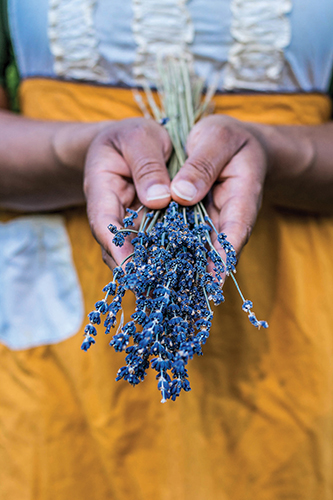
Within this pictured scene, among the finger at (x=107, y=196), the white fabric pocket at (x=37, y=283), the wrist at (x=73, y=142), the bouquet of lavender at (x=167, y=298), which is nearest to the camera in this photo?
the bouquet of lavender at (x=167, y=298)

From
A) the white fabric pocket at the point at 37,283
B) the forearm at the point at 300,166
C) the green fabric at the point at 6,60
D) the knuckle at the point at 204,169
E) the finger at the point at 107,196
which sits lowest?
the white fabric pocket at the point at 37,283

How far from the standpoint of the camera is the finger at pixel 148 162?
56 cm

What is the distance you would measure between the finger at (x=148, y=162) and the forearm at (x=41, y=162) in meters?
0.18

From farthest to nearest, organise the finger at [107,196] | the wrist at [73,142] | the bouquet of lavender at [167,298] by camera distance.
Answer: the wrist at [73,142]
the finger at [107,196]
the bouquet of lavender at [167,298]

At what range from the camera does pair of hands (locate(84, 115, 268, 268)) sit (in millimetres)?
557

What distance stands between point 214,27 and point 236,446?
1056 millimetres

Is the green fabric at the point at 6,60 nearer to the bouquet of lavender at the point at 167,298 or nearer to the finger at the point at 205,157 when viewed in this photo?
the finger at the point at 205,157

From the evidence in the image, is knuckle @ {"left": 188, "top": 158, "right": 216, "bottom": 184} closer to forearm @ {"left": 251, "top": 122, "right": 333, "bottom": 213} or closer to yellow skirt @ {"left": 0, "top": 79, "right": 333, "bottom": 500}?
forearm @ {"left": 251, "top": 122, "right": 333, "bottom": 213}

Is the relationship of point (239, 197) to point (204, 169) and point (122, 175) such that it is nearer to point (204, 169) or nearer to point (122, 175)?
point (204, 169)

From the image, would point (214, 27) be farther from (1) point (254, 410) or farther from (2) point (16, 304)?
(1) point (254, 410)

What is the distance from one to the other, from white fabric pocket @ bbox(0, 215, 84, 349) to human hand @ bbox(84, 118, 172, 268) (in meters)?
0.36

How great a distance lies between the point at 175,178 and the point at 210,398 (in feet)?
1.97

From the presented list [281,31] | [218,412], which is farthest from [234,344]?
[281,31]

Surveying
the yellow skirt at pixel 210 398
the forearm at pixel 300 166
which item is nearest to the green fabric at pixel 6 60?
the yellow skirt at pixel 210 398
